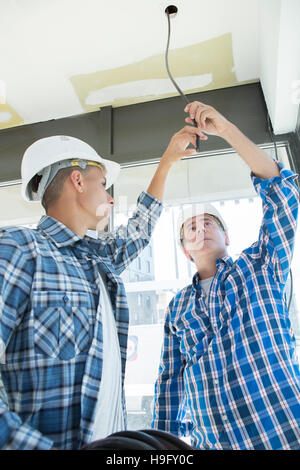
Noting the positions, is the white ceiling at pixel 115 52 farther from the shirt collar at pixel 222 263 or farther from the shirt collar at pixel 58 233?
the shirt collar at pixel 58 233

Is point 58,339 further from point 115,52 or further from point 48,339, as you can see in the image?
point 115,52

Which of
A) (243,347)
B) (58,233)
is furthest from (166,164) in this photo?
(243,347)

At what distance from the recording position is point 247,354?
68 cm

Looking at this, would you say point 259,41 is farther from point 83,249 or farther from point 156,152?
point 83,249

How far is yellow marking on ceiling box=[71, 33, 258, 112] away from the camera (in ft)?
4.09

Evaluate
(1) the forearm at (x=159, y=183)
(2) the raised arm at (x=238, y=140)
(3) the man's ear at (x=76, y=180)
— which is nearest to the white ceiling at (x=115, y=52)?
(2) the raised arm at (x=238, y=140)

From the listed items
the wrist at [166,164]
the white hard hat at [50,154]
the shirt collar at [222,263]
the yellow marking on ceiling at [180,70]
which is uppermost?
the yellow marking on ceiling at [180,70]

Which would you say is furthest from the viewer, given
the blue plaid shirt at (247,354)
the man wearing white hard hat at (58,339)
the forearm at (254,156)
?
the forearm at (254,156)

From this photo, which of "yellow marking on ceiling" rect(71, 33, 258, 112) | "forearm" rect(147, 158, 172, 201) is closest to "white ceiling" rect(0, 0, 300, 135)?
"yellow marking on ceiling" rect(71, 33, 258, 112)

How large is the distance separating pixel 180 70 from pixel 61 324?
48.2 inches

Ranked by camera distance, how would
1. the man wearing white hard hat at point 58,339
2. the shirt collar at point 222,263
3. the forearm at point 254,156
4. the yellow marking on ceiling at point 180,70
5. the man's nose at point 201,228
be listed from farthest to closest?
the yellow marking on ceiling at point 180,70 → the man's nose at point 201,228 → the shirt collar at point 222,263 → the forearm at point 254,156 → the man wearing white hard hat at point 58,339

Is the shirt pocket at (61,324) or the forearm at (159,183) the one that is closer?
the shirt pocket at (61,324)

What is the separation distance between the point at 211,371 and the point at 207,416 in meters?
0.10

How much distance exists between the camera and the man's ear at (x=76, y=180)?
785mm
